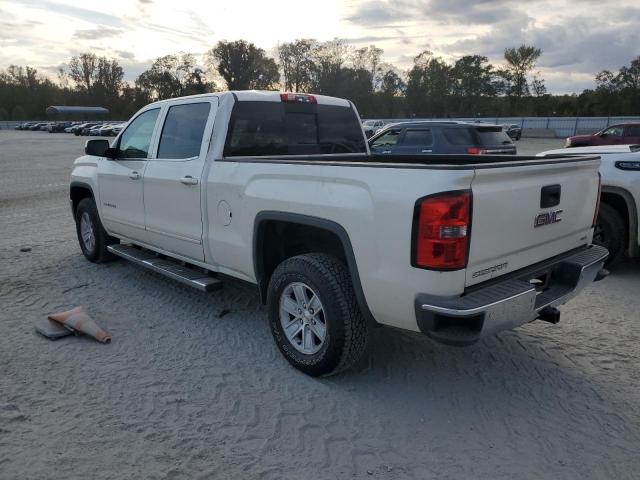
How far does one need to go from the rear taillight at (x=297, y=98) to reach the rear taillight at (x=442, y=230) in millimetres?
2442

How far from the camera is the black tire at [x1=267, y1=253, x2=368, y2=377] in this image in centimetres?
327

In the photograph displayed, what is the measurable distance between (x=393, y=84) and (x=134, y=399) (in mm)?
71243

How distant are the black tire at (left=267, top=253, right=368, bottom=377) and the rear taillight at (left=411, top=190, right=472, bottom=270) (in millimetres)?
667

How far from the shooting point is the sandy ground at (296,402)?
273cm

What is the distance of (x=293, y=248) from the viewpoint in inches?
157

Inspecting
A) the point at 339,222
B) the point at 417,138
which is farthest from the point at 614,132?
the point at 339,222

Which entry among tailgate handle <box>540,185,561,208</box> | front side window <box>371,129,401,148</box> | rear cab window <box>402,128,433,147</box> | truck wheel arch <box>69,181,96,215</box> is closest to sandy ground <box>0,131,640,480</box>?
tailgate handle <box>540,185,561,208</box>

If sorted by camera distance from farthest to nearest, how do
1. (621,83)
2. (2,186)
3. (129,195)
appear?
(621,83) < (2,186) < (129,195)

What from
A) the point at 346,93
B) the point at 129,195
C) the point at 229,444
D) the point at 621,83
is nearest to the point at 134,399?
the point at 229,444

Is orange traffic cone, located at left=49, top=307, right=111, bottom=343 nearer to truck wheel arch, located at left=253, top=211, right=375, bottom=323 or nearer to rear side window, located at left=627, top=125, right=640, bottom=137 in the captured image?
truck wheel arch, located at left=253, top=211, right=375, bottom=323

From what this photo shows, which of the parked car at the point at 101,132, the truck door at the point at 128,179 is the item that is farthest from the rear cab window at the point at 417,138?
the parked car at the point at 101,132

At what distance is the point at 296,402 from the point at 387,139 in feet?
32.6

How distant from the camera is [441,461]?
2754 millimetres

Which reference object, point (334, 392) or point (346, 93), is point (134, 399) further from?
point (346, 93)
